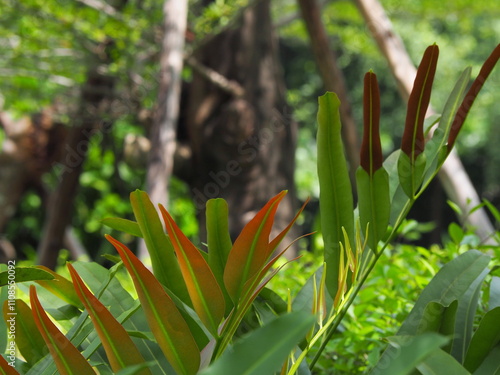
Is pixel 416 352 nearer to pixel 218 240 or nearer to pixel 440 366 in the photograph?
pixel 440 366

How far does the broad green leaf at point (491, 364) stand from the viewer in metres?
0.75

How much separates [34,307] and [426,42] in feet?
30.6

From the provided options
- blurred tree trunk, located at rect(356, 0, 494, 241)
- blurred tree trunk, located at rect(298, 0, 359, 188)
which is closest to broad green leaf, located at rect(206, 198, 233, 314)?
blurred tree trunk, located at rect(356, 0, 494, 241)

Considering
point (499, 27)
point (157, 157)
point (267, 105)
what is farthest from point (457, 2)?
point (499, 27)

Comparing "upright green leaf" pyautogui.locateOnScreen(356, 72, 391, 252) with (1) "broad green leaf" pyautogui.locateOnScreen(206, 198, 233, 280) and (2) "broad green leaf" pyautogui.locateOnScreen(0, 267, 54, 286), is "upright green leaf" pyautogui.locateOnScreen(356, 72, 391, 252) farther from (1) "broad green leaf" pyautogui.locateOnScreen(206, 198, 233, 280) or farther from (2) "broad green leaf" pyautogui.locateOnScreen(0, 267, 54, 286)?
(2) "broad green leaf" pyautogui.locateOnScreen(0, 267, 54, 286)

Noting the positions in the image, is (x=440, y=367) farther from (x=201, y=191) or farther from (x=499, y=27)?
(x=499, y=27)

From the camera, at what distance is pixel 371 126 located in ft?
2.42

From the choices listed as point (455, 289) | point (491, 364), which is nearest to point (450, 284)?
point (455, 289)

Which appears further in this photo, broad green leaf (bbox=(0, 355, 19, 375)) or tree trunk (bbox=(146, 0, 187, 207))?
tree trunk (bbox=(146, 0, 187, 207))

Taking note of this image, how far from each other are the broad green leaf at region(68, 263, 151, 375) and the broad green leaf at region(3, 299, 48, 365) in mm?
180

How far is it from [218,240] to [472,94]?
0.35 metres

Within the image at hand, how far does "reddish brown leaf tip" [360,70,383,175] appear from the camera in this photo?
2.33 ft

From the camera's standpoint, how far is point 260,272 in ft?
2.24

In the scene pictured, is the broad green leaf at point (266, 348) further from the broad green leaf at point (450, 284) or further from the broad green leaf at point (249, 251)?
the broad green leaf at point (450, 284)
